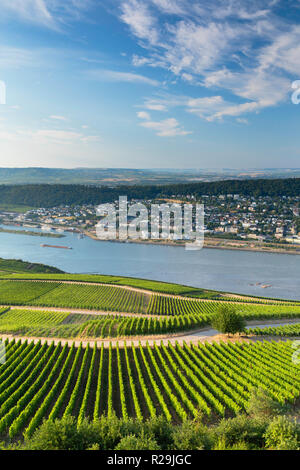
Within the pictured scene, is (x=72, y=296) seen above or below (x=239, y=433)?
below

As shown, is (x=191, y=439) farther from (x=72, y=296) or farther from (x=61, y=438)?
(x=72, y=296)

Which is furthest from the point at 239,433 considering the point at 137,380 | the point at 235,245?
the point at 235,245

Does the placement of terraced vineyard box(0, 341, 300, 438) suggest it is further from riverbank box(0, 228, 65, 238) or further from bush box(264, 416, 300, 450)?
riverbank box(0, 228, 65, 238)

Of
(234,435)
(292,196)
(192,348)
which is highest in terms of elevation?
(292,196)

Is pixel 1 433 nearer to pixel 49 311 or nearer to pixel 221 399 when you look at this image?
pixel 221 399

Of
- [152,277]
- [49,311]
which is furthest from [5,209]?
[49,311]
